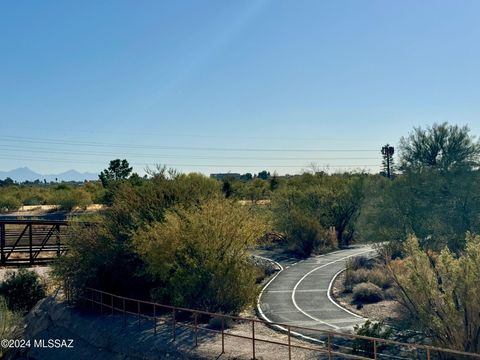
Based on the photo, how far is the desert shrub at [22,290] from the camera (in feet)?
104

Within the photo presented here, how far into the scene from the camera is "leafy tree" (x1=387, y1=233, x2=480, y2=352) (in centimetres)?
1417

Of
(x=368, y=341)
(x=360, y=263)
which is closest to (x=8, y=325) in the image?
(x=368, y=341)

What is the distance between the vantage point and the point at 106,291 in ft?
86.6

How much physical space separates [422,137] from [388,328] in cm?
1951

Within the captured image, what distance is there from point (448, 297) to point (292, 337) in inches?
277

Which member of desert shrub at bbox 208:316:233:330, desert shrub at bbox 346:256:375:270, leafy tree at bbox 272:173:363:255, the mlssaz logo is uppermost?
leafy tree at bbox 272:173:363:255

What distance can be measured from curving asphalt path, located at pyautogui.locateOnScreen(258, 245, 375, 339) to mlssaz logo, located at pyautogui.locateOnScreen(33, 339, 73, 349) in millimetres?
8638

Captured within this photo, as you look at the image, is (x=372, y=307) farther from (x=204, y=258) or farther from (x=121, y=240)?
(x=121, y=240)

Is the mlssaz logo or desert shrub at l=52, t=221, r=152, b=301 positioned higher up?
desert shrub at l=52, t=221, r=152, b=301

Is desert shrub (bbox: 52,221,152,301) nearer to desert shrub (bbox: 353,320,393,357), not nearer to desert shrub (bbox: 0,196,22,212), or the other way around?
desert shrub (bbox: 353,320,393,357)

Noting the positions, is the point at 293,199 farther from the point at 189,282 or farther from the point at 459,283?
the point at 459,283

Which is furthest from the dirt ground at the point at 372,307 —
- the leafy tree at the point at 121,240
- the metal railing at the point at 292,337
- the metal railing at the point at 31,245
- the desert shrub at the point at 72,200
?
the desert shrub at the point at 72,200

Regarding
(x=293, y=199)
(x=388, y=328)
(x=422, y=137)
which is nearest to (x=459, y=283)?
(x=388, y=328)

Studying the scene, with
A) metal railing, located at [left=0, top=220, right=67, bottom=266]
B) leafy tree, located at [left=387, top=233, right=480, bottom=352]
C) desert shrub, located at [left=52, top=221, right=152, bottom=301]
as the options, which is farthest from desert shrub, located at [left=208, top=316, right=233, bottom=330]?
metal railing, located at [left=0, top=220, right=67, bottom=266]
